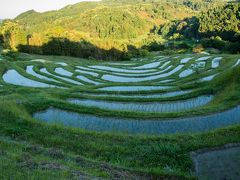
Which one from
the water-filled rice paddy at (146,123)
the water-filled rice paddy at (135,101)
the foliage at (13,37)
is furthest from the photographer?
the foliage at (13,37)

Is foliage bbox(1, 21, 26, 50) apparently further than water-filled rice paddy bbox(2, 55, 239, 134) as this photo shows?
Yes

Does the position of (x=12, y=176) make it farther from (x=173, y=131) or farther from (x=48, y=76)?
(x=48, y=76)

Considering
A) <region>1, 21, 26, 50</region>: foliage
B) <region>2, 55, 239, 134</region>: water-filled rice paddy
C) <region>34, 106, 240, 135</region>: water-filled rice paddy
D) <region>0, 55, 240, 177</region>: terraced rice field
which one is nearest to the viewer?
<region>34, 106, 240, 135</region>: water-filled rice paddy

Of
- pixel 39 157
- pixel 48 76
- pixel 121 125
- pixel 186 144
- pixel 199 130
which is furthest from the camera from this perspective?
pixel 48 76

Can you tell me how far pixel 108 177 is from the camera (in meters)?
11.0

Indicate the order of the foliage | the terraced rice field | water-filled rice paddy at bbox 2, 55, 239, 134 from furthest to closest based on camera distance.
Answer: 1. the foliage
2. water-filled rice paddy at bbox 2, 55, 239, 134
3. the terraced rice field

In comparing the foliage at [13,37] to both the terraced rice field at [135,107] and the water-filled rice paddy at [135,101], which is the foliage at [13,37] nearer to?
the water-filled rice paddy at [135,101]

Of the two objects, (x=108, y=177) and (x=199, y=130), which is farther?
(x=199, y=130)

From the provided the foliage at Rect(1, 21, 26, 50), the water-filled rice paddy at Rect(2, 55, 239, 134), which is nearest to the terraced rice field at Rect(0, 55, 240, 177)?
the water-filled rice paddy at Rect(2, 55, 239, 134)

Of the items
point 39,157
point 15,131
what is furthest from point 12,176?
point 15,131

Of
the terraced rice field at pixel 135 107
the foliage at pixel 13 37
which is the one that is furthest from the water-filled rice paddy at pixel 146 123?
the foliage at pixel 13 37

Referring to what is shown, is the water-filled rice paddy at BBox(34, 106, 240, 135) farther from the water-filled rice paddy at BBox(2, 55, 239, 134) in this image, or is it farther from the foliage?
the foliage

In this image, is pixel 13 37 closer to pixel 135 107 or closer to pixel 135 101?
pixel 135 101

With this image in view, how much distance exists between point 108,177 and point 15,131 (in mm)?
7017
